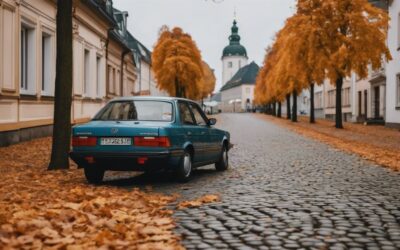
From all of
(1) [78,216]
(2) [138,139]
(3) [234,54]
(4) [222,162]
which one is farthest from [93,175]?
(3) [234,54]

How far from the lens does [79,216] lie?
6.00 metres

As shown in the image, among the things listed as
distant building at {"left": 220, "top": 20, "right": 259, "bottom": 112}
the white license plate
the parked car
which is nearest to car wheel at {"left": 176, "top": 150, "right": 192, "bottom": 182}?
the parked car

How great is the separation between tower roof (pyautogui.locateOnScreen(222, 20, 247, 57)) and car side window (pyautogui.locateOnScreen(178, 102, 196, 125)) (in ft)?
502

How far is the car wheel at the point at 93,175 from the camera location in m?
9.21

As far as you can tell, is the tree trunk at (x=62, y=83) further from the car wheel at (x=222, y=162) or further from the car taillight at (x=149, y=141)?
the car wheel at (x=222, y=162)

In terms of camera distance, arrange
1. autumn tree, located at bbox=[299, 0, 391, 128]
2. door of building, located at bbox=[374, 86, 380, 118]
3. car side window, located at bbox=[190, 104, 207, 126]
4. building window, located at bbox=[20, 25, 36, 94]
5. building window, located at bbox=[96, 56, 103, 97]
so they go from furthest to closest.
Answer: door of building, located at bbox=[374, 86, 380, 118] → building window, located at bbox=[96, 56, 103, 97] → autumn tree, located at bbox=[299, 0, 391, 128] → building window, located at bbox=[20, 25, 36, 94] → car side window, located at bbox=[190, 104, 207, 126]

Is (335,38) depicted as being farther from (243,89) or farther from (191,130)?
(243,89)

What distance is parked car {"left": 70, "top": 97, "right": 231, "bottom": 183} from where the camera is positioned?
859 centimetres

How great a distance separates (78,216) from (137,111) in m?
3.56

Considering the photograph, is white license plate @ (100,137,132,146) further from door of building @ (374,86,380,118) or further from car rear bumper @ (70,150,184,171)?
door of building @ (374,86,380,118)

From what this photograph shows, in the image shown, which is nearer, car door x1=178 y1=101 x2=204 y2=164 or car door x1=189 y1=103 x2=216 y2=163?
Answer: car door x1=178 y1=101 x2=204 y2=164

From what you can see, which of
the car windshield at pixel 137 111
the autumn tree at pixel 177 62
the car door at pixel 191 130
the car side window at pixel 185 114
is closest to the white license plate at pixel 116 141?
the car windshield at pixel 137 111

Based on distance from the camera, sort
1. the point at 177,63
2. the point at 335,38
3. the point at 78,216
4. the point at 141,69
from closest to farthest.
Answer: the point at 78,216, the point at 335,38, the point at 177,63, the point at 141,69

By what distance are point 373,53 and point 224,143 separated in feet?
66.9
